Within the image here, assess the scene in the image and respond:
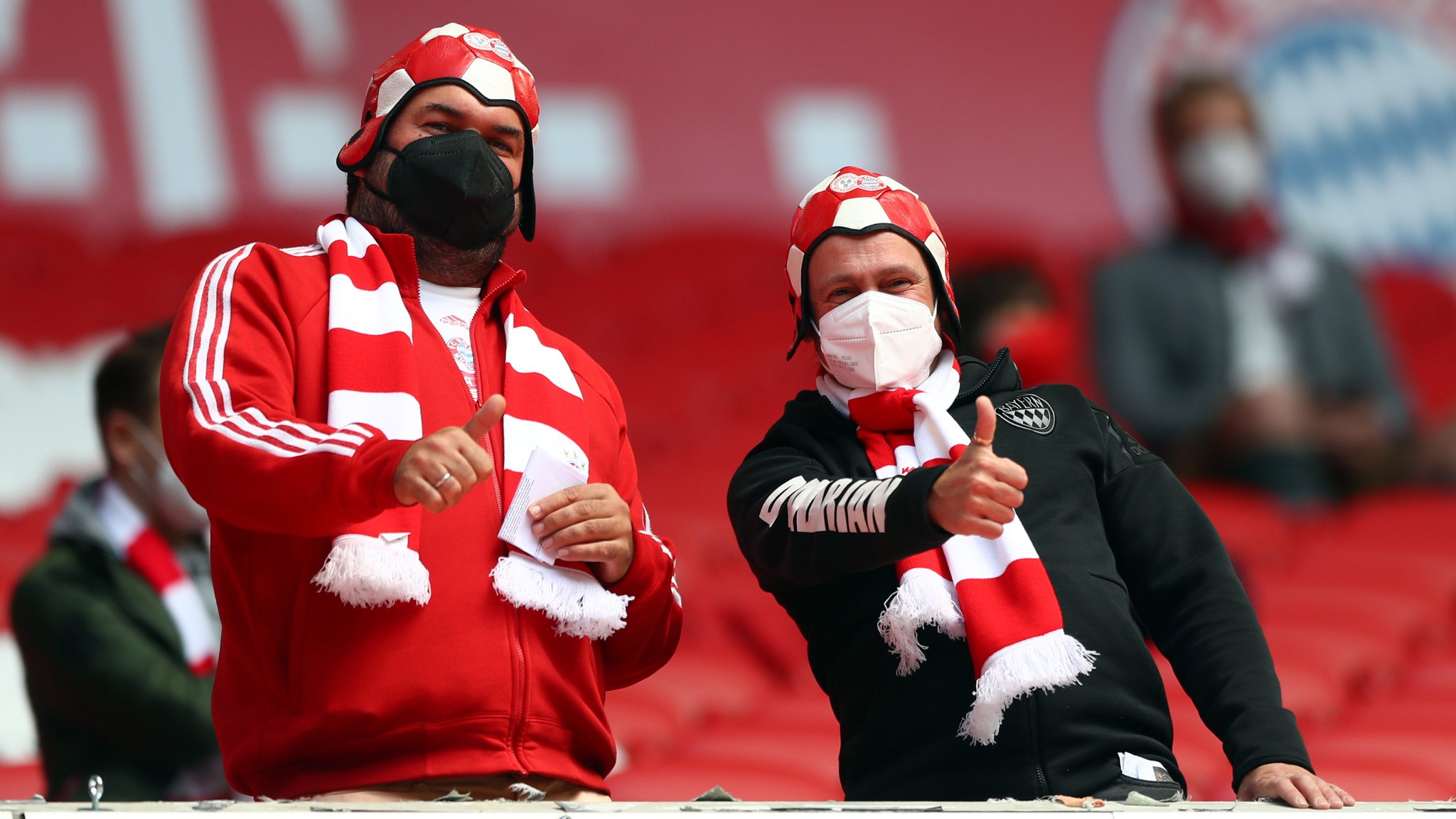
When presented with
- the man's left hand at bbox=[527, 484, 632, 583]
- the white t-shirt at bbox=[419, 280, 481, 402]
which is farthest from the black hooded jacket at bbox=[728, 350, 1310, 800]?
the white t-shirt at bbox=[419, 280, 481, 402]

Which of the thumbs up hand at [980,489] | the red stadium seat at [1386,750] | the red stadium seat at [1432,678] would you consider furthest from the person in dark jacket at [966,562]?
the red stadium seat at [1432,678]

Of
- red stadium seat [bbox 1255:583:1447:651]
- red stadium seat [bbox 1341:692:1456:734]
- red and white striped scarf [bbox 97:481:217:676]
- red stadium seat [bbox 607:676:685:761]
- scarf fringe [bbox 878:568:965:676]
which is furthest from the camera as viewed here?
red stadium seat [bbox 1255:583:1447:651]

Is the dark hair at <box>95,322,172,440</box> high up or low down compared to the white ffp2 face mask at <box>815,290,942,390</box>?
down

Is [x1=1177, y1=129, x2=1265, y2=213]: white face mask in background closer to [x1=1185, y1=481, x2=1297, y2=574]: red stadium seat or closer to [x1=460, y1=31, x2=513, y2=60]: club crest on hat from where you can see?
[x1=1185, y1=481, x2=1297, y2=574]: red stadium seat

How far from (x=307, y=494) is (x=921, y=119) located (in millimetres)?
5060

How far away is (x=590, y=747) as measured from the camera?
5.54ft

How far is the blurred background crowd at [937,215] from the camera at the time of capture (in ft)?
12.5

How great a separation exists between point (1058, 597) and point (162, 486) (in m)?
1.52

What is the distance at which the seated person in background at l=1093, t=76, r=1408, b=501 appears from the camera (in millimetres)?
4754

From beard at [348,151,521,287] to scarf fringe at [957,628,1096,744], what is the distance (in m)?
0.68

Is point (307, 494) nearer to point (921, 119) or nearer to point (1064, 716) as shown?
point (1064, 716)

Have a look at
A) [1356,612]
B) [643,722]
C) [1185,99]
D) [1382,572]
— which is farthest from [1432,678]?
[643,722]

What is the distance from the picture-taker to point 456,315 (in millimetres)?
1769

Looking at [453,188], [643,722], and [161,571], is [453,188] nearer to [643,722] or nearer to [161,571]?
[161,571]
